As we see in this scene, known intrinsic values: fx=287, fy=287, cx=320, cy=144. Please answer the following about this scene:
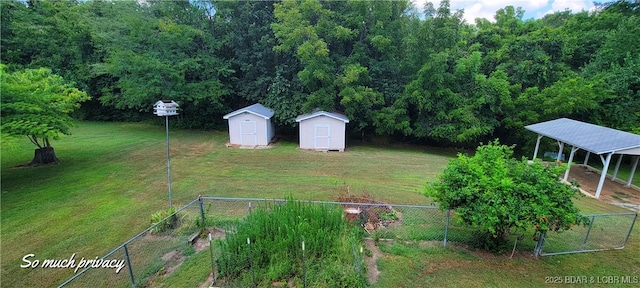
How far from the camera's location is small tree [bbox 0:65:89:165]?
8.02 m

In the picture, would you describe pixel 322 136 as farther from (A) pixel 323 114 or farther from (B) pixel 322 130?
(A) pixel 323 114

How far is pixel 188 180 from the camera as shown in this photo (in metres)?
9.88

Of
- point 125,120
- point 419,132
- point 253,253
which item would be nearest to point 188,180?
point 253,253

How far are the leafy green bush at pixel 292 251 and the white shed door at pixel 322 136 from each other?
32.3 ft

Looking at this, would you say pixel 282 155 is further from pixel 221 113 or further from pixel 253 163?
pixel 221 113

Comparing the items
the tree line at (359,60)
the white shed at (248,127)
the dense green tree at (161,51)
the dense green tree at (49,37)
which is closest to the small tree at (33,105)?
the white shed at (248,127)

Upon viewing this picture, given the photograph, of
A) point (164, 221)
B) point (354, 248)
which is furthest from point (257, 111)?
point (354, 248)

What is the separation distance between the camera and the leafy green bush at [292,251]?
4586 millimetres

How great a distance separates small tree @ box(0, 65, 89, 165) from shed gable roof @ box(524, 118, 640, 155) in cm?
1725

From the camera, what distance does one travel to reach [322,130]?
50.2ft

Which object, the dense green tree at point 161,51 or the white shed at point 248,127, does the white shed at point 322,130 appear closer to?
the white shed at point 248,127

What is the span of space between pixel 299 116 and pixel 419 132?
6950mm

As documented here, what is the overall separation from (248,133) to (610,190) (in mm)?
15580

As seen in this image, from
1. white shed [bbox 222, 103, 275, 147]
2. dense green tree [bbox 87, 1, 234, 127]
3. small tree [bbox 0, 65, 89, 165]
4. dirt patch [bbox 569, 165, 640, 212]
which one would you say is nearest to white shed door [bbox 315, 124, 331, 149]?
white shed [bbox 222, 103, 275, 147]
